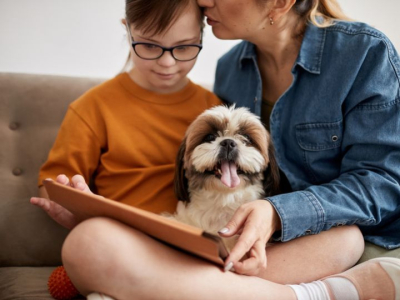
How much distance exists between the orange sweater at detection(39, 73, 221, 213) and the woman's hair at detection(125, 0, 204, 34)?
325mm

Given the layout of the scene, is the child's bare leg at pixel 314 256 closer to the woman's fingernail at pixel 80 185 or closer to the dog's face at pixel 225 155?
the dog's face at pixel 225 155

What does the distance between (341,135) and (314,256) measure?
1.51ft

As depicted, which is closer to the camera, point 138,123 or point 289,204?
point 289,204

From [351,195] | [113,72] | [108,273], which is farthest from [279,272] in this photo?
[113,72]

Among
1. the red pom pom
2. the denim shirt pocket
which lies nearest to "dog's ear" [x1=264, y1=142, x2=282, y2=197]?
the denim shirt pocket

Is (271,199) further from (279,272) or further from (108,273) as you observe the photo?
(108,273)

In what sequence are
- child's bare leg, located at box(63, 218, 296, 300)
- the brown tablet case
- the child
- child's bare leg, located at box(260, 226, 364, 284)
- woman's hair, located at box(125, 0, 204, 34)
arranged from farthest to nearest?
the child < woman's hair, located at box(125, 0, 204, 34) < child's bare leg, located at box(260, 226, 364, 284) < child's bare leg, located at box(63, 218, 296, 300) < the brown tablet case

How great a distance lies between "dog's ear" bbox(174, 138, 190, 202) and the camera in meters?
1.63

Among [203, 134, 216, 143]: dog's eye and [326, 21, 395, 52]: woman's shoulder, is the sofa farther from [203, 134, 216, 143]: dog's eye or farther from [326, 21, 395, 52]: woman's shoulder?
[326, 21, 395, 52]: woman's shoulder

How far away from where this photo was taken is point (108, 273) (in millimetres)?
1122

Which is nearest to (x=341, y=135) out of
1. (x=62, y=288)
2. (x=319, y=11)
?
(x=319, y=11)

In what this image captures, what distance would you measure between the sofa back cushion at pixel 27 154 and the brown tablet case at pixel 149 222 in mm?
633

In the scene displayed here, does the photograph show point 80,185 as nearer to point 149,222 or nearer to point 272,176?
point 149,222

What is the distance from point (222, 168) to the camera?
1506 millimetres
